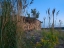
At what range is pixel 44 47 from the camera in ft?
17.6

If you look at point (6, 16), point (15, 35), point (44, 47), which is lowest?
point (44, 47)

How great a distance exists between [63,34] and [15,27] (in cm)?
379

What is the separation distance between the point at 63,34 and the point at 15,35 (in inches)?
150

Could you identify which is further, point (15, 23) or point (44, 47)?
point (44, 47)

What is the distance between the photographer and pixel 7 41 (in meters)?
4.45

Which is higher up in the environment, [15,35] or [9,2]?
[9,2]

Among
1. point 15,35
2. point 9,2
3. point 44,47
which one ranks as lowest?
point 44,47

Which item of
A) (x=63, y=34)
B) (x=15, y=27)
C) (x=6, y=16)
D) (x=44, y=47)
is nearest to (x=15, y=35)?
(x=15, y=27)

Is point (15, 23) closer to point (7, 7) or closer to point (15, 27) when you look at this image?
point (15, 27)

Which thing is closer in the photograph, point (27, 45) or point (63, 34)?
point (27, 45)

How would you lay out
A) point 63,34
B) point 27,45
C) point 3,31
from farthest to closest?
point 63,34
point 27,45
point 3,31

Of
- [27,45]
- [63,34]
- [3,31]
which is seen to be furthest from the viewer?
[63,34]

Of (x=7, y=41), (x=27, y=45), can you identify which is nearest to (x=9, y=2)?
(x=7, y=41)

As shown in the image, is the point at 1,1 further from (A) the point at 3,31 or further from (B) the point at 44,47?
(B) the point at 44,47
